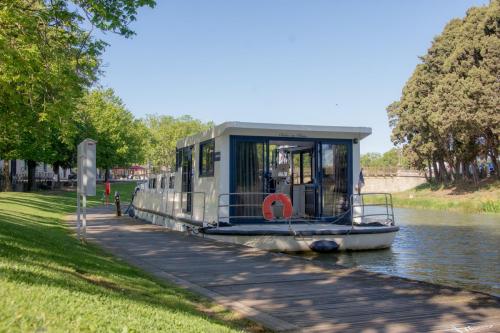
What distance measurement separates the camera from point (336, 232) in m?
13.7

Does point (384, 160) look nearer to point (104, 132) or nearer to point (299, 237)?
point (104, 132)

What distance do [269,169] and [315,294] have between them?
7944 millimetres

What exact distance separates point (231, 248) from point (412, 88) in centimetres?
4154

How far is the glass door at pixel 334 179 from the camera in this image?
15500mm

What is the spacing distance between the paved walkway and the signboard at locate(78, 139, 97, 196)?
5.41 feet

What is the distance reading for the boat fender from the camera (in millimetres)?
13523

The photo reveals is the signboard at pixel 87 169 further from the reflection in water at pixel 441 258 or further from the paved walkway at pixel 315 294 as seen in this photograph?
the reflection in water at pixel 441 258

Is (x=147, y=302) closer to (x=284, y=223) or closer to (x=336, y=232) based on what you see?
(x=336, y=232)

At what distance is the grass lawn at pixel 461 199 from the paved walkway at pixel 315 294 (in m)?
29.0

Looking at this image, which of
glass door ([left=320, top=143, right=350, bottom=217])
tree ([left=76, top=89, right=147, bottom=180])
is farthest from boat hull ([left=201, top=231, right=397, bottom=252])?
tree ([left=76, top=89, right=147, bottom=180])

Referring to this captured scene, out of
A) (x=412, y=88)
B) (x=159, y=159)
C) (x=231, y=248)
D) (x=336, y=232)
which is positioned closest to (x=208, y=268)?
(x=231, y=248)

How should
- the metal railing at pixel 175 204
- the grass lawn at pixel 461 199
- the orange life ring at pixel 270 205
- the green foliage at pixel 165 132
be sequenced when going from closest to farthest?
the orange life ring at pixel 270 205
the metal railing at pixel 175 204
the grass lawn at pixel 461 199
the green foliage at pixel 165 132

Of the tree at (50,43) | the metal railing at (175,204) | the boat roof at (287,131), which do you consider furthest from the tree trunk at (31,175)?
the boat roof at (287,131)

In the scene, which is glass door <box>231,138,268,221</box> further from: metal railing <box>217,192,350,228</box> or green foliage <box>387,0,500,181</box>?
green foliage <box>387,0,500,181</box>
